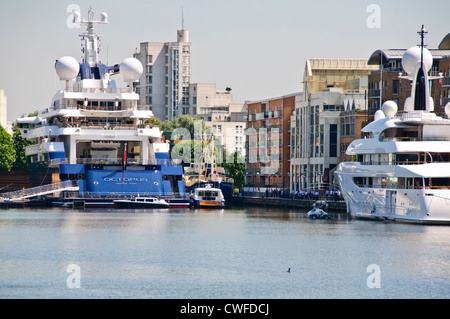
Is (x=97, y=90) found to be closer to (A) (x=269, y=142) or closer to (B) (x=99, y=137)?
(B) (x=99, y=137)

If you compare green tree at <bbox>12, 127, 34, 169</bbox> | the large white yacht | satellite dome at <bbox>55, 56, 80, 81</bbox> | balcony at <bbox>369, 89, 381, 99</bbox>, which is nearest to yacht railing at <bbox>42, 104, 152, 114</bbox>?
satellite dome at <bbox>55, 56, 80, 81</bbox>

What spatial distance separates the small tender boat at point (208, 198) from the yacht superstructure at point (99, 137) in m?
5.44

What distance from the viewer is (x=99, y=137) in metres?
103

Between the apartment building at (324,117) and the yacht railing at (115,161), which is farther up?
the apartment building at (324,117)

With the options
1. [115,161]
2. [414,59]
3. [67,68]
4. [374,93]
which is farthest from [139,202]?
[374,93]

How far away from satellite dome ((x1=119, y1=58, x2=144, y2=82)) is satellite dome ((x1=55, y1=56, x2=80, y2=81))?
4910 millimetres

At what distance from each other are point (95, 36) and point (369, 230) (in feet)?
167

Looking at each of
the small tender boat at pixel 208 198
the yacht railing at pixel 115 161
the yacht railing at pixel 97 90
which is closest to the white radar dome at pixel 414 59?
the yacht railing at pixel 115 161

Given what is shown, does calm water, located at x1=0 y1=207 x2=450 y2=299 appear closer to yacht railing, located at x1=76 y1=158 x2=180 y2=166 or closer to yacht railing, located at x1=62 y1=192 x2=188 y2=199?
yacht railing, located at x1=62 y1=192 x2=188 y2=199

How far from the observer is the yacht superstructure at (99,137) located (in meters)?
97.8

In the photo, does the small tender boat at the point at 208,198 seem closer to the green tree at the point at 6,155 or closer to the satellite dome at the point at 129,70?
the satellite dome at the point at 129,70

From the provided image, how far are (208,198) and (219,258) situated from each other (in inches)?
2087

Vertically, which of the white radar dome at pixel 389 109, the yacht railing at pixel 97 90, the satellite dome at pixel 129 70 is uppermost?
the satellite dome at pixel 129 70
